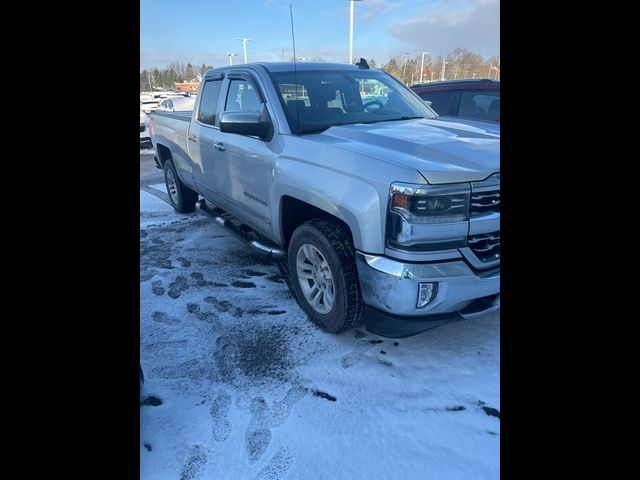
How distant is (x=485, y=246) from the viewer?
2566 mm

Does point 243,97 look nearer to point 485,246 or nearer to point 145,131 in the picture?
point 485,246

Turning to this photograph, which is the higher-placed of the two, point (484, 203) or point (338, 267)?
point (484, 203)

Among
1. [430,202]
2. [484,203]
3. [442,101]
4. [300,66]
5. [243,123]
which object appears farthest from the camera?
[442,101]

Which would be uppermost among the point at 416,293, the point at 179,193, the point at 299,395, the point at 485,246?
the point at 179,193

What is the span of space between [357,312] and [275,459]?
1.09 metres

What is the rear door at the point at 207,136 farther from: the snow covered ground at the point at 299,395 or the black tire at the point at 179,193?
the snow covered ground at the point at 299,395

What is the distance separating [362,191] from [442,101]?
508 centimetres

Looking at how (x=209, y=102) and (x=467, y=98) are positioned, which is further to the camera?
(x=467, y=98)

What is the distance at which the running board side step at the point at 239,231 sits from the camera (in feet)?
12.2

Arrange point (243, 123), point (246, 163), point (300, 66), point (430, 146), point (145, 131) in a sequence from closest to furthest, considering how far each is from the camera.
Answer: point (430, 146) → point (243, 123) → point (246, 163) → point (300, 66) → point (145, 131)

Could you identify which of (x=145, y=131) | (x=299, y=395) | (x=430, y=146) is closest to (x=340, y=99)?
(x=430, y=146)

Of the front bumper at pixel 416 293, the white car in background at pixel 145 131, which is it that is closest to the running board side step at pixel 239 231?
the front bumper at pixel 416 293

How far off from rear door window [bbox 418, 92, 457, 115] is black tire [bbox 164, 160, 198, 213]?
4.09m
